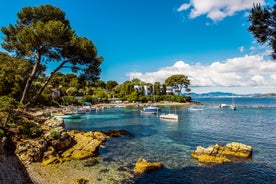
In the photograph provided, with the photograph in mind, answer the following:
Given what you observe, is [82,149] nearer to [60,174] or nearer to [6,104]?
[60,174]

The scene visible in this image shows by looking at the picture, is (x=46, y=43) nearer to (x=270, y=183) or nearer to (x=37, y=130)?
(x=37, y=130)

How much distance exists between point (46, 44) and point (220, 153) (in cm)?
2212

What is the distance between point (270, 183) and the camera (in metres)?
14.3

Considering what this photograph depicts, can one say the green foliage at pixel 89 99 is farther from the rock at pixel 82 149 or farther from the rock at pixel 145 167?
the rock at pixel 145 167

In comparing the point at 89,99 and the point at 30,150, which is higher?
the point at 89,99

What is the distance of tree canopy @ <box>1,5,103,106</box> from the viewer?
826 inches

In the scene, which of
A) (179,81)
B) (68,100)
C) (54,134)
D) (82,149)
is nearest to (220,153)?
(82,149)

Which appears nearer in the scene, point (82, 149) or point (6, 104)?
point (6, 104)

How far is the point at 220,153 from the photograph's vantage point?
66.2ft

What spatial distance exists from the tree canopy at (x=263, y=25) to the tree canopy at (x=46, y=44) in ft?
59.2

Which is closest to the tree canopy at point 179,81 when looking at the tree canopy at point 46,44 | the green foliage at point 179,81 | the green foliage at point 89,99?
the green foliage at point 179,81

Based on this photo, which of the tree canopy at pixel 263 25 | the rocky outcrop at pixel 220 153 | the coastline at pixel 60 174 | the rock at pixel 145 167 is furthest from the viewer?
the rocky outcrop at pixel 220 153

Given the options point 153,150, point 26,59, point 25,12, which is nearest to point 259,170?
point 153,150

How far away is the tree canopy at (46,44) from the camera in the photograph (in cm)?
2098
